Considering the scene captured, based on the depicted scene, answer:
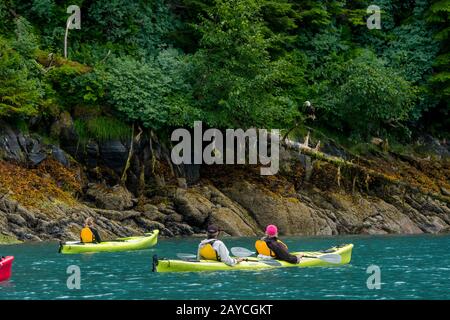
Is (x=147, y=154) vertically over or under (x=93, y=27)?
under

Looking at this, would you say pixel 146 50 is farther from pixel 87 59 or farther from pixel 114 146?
pixel 114 146

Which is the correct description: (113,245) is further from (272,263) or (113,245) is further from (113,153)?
(113,153)

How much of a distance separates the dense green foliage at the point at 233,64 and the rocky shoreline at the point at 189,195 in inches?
59.8

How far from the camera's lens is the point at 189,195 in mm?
30750

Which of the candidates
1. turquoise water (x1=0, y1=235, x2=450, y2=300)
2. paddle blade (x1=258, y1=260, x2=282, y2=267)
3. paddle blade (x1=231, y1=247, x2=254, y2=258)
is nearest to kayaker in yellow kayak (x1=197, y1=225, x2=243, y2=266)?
turquoise water (x1=0, y1=235, x2=450, y2=300)

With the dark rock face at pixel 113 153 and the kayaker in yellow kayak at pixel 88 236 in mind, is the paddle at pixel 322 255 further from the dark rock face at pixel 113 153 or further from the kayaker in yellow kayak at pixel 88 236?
the dark rock face at pixel 113 153

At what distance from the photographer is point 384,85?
3412cm

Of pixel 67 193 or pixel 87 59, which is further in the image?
Result: pixel 87 59

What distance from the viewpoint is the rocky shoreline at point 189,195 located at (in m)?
27.9
